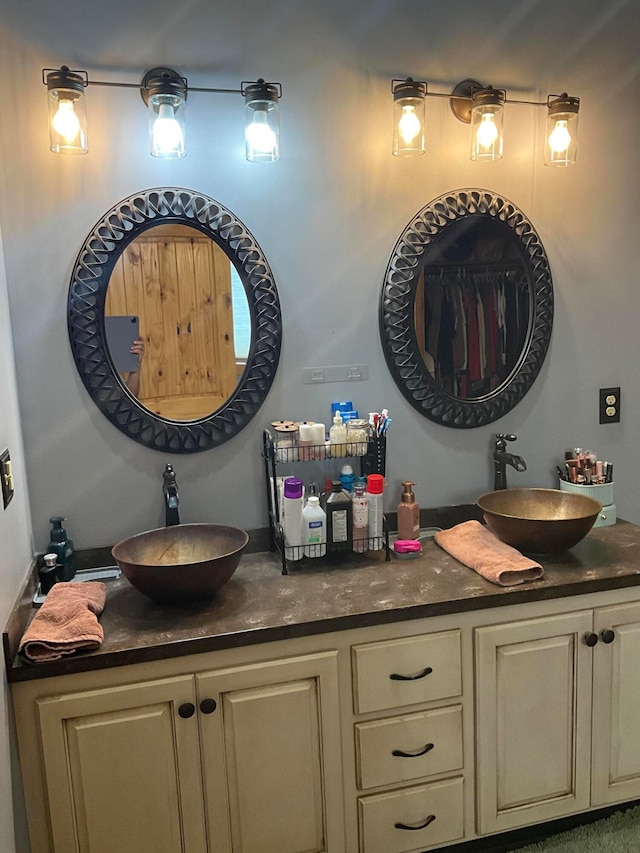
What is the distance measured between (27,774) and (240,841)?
0.52 meters

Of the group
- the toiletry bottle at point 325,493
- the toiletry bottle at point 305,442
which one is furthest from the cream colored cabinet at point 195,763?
the toiletry bottle at point 305,442

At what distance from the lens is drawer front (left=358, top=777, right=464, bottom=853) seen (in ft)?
5.65

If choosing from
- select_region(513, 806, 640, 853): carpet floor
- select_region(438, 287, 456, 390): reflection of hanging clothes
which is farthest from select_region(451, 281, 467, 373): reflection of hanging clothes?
select_region(513, 806, 640, 853): carpet floor

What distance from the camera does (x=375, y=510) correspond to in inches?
78.1

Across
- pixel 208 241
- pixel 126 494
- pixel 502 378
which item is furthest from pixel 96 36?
pixel 502 378

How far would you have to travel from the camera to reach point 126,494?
2.01 metres

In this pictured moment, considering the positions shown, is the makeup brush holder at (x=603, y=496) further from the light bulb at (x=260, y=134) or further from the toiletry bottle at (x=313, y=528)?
the light bulb at (x=260, y=134)

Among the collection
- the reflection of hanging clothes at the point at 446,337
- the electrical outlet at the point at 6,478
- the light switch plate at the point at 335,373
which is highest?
the reflection of hanging clothes at the point at 446,337

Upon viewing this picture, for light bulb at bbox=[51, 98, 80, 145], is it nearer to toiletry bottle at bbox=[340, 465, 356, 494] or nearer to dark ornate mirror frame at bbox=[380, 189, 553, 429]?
dark ornate mirror frame at bbox=[380, 189, 553, 429]

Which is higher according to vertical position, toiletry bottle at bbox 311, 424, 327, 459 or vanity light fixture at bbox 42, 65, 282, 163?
vanity light fixture at bbox 42, 65, 282, 163

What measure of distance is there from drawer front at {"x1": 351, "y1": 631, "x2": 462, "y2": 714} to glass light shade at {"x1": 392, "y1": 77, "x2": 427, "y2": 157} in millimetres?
1367

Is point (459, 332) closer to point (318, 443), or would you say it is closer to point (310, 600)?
point (318, 443)

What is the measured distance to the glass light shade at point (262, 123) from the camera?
1.85 meters

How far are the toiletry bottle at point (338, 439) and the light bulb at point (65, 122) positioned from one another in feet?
3.40
